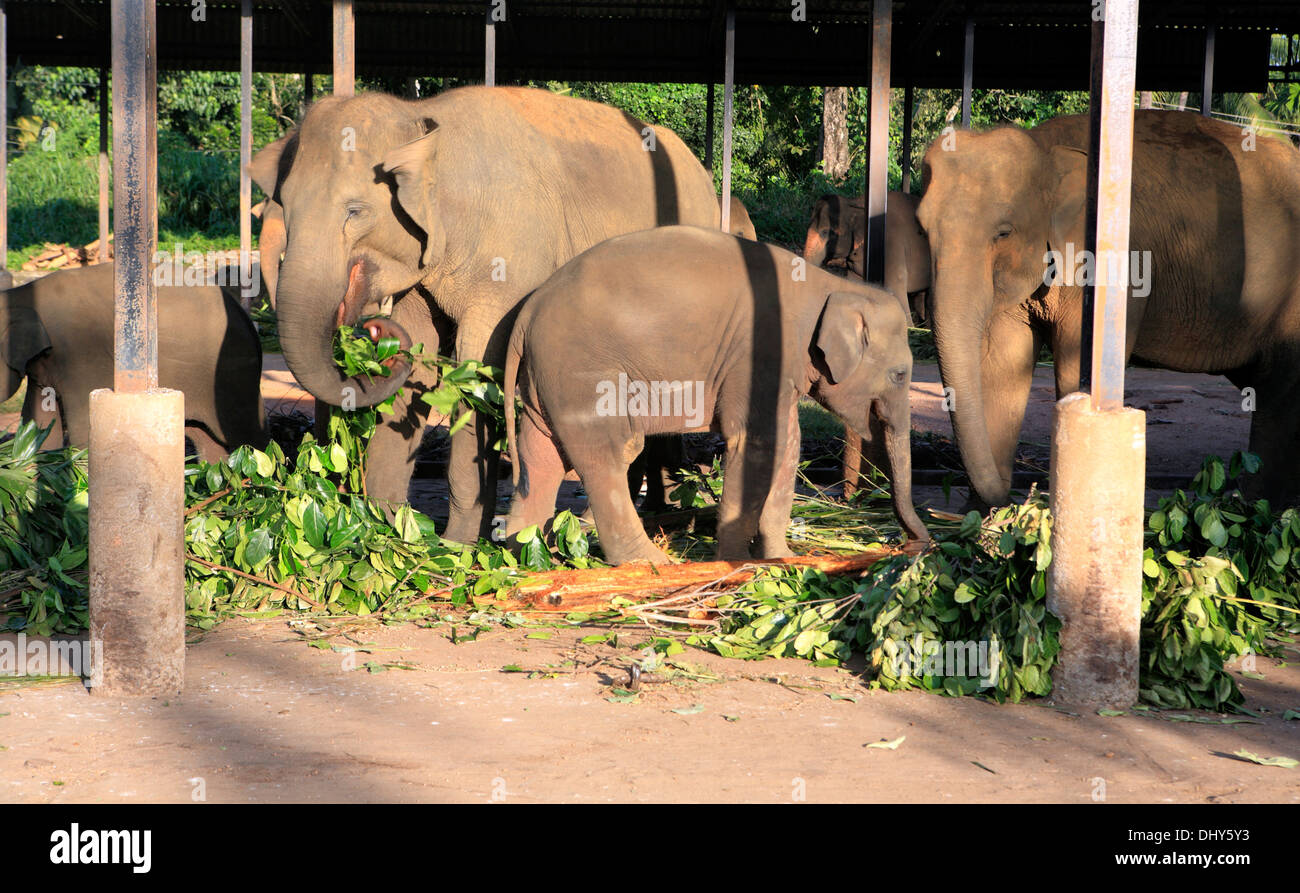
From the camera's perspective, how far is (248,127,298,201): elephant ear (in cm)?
720

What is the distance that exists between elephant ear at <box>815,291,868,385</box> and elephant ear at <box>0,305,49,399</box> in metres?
4.27

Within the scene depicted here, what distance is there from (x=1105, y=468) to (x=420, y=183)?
353cm

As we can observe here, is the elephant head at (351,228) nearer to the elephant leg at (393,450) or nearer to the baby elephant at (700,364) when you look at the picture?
the elephant leg at (393,450)

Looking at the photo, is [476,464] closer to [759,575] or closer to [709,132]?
[759,575]

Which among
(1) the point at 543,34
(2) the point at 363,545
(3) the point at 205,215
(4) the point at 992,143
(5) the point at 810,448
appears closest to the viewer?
(2) the point at 363,545

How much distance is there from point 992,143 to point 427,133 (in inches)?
120

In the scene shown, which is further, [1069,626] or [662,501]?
[662,501]

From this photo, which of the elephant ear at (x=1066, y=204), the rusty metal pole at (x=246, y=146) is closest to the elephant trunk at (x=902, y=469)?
the elephant ear at (x=1066, y=204)

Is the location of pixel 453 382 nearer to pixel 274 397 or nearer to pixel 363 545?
pixel 363 545

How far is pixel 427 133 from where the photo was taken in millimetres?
7000

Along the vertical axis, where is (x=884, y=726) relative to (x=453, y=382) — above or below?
below

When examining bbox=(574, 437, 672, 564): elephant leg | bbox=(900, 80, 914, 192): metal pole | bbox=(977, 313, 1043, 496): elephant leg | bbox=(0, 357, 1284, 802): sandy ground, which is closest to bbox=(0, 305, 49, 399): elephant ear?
bbox=(0, 357, 1284, 802): sandy ground

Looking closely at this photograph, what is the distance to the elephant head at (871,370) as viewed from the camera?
6.78 meters

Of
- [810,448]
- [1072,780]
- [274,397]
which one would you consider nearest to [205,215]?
[274,397]
